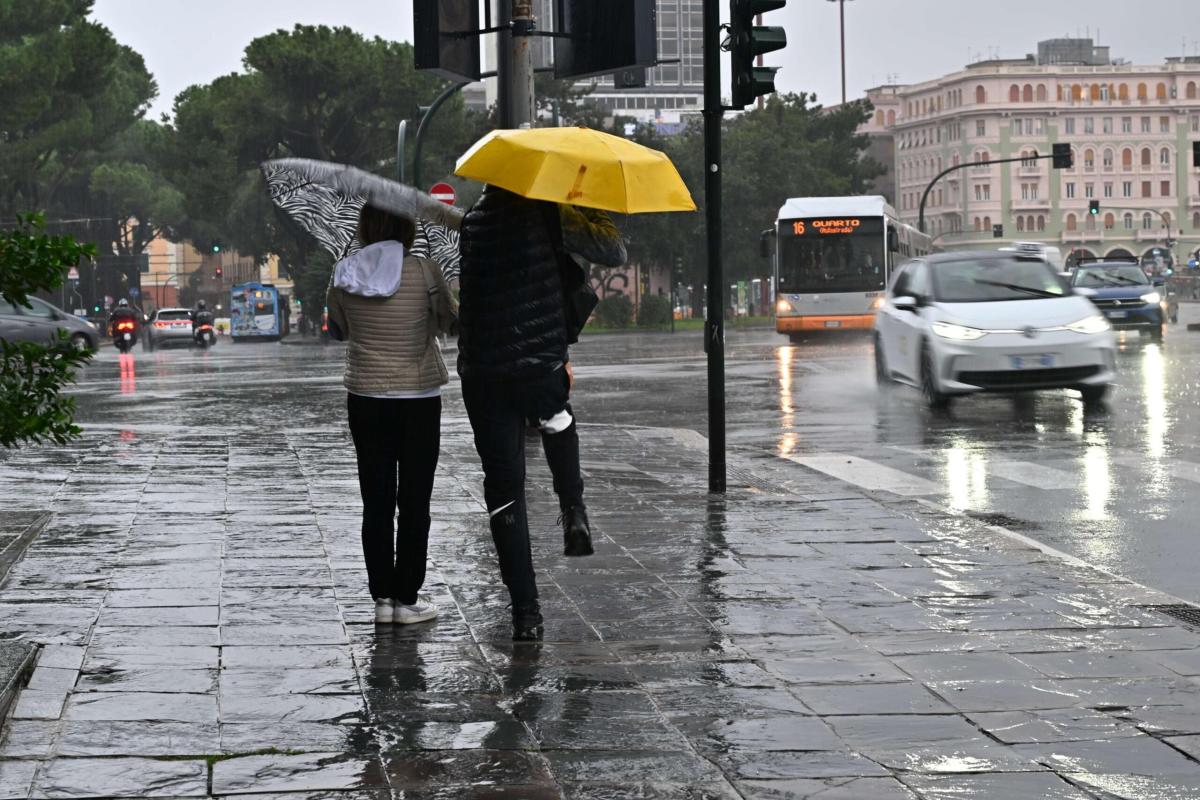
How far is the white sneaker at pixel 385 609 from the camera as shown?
22.4 ft

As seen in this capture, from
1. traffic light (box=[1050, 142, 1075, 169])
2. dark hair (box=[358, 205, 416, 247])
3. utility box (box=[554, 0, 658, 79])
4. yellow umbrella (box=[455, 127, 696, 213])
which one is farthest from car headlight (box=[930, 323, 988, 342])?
traffic light (box=[1050, 142, 1075, 169])

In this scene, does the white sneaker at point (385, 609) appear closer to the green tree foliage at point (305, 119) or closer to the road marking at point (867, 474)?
the road marking at point (867, 474)

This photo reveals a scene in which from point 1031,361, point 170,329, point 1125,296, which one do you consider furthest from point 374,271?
point 170,329

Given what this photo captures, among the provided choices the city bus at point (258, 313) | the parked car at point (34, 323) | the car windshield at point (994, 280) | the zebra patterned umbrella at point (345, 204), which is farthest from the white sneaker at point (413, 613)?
the city bus at point (258, 313)

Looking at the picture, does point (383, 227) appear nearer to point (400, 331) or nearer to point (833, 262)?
point (400, 331)

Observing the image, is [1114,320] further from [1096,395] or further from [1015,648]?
[1015,648]

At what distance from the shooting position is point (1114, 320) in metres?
37.9

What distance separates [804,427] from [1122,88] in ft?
569

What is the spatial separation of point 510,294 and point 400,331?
53 cm

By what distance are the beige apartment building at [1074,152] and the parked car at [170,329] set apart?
120 m

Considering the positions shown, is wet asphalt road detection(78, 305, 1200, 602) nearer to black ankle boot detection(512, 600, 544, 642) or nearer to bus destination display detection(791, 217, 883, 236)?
black ankle boot detection(512, 600, 544, 642)

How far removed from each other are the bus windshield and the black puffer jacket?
3532 cm

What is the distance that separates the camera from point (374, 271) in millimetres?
6766

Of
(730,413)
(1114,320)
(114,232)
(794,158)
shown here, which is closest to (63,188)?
(114,232)
